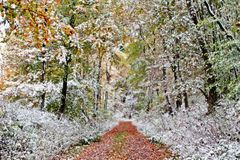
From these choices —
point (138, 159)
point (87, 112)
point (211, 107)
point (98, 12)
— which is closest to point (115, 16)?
point (98, 12)

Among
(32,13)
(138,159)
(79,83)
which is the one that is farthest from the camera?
(79,83)

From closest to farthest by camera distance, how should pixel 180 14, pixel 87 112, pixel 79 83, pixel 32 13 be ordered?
1. pixel 32 13
2. pixel 180 14
3. pixel 79 83
4. pixel 87 112

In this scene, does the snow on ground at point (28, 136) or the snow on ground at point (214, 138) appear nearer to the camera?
the snow on ground at point (214, 138)

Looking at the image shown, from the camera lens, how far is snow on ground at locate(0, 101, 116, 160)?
9.27 meters

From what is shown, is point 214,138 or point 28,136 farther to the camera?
point 214,138

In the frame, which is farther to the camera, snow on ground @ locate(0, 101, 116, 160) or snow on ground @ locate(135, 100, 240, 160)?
snow on ground @ locate(0, 101, 116, 160)

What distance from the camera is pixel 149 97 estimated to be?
37875mm

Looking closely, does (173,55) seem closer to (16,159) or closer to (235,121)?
(235,121)

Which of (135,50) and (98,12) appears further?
(135,50)

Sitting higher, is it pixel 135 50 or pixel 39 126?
pixel 135 50

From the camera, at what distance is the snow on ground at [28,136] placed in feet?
30.4

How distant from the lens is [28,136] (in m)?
10.3

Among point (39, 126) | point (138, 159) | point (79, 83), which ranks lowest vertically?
point (138, 159)

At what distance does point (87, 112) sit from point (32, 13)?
1683 centimetres
